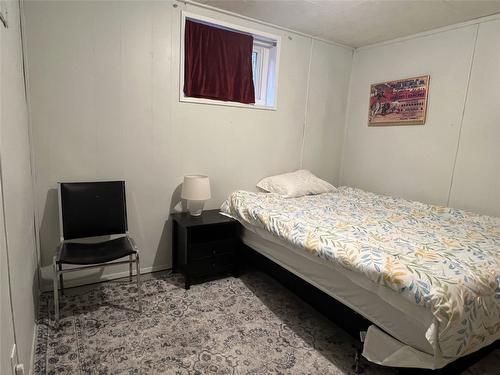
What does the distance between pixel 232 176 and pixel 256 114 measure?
2.20 feet

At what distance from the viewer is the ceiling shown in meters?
2.33

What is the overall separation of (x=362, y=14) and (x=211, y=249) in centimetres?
238

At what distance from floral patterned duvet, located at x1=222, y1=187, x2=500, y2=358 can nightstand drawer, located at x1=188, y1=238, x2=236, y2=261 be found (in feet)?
0.82

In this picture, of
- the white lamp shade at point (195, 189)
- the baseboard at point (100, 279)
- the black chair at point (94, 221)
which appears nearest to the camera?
the black chair at point (94, 221)

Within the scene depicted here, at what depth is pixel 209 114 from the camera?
2.73 metres

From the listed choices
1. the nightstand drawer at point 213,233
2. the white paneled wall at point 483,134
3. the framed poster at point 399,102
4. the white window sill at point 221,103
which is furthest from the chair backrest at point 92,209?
the white paneled wall at point 483,134

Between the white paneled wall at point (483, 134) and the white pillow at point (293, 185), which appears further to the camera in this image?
the white pillow at point (293, 185)

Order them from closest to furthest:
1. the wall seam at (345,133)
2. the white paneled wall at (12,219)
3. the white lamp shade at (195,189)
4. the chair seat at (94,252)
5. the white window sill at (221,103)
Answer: the white paneled wall at (12,219)
the chair seat at (94,252)
the white lamp shade at (195,189)
the white window sill at (221,103)
the wall seam at (345,133)

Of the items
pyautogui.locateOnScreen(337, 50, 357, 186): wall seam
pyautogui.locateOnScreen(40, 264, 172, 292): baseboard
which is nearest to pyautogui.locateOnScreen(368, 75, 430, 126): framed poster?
pyautogui.locateOnScreen(337, 50, 357, 186): wall seam

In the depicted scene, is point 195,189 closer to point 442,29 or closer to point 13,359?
point 13,359

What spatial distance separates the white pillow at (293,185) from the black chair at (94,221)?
54.5 inches

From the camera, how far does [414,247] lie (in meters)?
1.61

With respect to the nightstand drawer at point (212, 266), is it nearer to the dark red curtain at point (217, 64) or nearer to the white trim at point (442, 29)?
the dark red curtain at point (217, 64)

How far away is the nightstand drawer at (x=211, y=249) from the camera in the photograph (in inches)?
94.5
